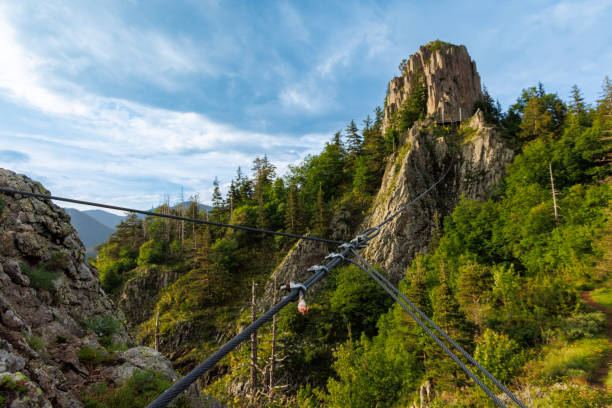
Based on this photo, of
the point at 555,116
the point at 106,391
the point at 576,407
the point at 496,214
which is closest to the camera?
the point at 106,391

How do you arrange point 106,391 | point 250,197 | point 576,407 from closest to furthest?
1. point 106,391
2. point 576,407
3. point 250,197

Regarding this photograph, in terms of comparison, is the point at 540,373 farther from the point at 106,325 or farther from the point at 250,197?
the point at 250,197

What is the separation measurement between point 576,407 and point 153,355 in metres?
13.1

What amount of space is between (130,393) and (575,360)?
1867cm

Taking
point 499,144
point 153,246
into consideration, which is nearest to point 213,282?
point 153,246

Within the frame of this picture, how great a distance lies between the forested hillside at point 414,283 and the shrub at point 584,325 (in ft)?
0.20

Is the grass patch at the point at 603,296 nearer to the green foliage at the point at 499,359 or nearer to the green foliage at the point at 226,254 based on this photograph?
the green foliage at the point at 499,359

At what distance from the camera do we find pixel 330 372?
23.7 meters

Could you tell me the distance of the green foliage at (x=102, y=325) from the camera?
5.51m

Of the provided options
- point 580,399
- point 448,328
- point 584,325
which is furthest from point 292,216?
point 580,399

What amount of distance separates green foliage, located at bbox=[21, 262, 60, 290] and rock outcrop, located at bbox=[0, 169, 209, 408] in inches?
0.5

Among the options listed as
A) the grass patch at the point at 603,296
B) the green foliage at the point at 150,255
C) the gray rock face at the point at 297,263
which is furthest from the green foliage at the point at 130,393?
the green foliage at the point at 150,255

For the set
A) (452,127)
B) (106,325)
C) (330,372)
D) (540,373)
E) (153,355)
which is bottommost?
(330,372)

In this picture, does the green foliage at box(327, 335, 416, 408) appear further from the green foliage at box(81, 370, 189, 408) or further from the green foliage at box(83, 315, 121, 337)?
the green foliage at box(83, 315, 121, 337)
